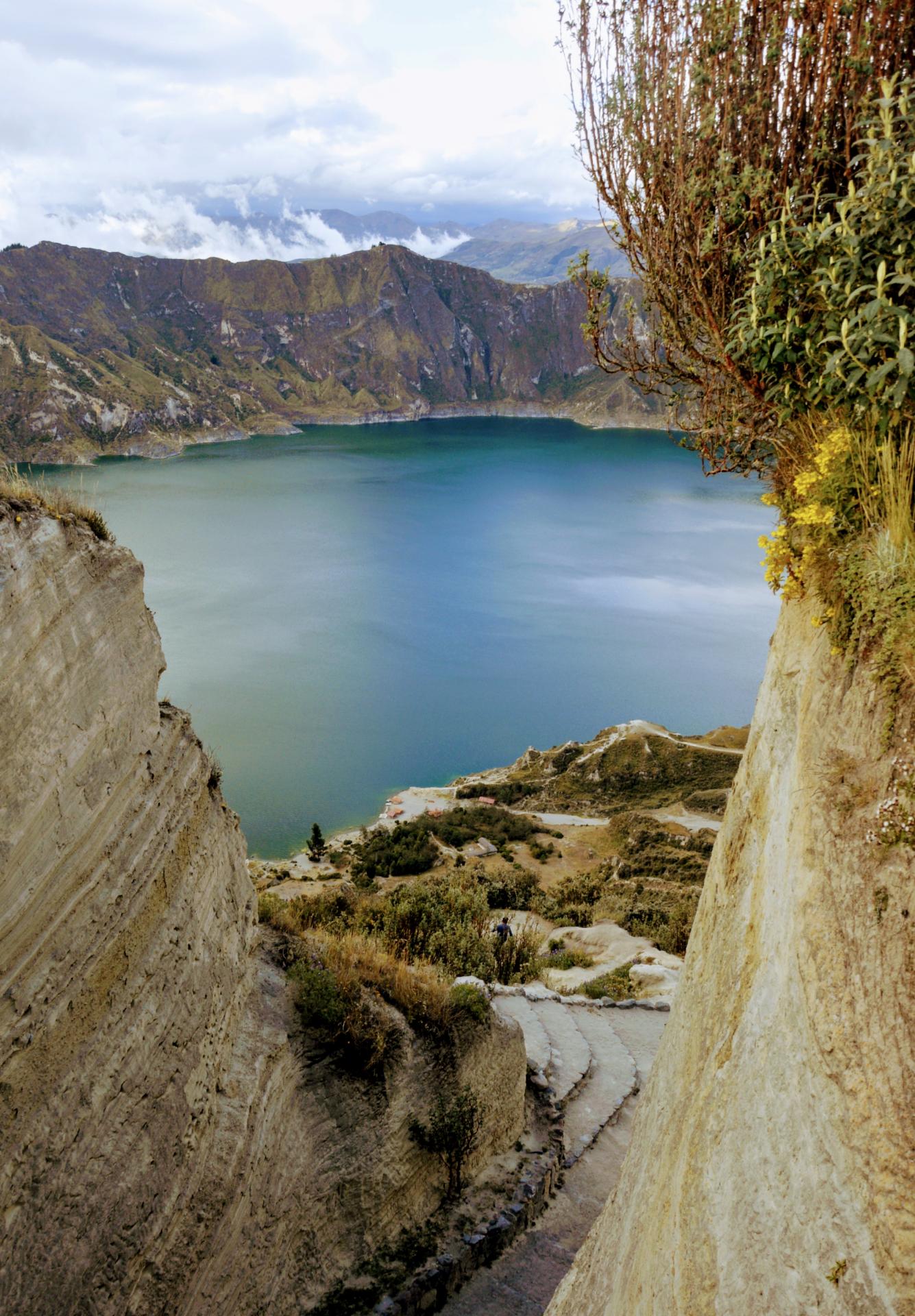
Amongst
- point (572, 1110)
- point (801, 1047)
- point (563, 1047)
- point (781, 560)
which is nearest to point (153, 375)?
point (563, 1047)

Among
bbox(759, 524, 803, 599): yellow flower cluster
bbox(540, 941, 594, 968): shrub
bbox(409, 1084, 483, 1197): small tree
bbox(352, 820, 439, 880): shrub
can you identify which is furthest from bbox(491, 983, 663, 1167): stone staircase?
bbox(352, 820, 439, 880): shrub

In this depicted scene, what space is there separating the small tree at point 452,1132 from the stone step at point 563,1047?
7.52 ft

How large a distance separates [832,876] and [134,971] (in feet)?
15.7

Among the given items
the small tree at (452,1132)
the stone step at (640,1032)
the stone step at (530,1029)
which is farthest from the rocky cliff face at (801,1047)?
the stone step at (640,1032)

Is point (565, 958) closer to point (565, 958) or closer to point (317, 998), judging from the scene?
point (565, 958)

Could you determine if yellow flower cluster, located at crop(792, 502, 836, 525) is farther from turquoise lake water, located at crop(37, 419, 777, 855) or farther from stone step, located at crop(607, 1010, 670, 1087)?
turquoise lake water, located at crop(37, 419, 777, 855)

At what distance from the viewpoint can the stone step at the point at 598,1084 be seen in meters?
10.1

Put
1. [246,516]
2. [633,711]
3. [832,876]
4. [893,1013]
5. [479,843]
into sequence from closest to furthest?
1. [893,1013]
2. [832,876]
3. [479,843]
4. [633,711]
5. [246,516]

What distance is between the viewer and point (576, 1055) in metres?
11.5

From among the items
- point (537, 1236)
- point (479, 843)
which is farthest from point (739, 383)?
point (479, 843)

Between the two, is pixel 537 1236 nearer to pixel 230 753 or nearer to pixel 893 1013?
pixel 893 1013

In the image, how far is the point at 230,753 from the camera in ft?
109

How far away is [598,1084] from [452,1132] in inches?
141

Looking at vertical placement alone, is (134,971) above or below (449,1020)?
above
